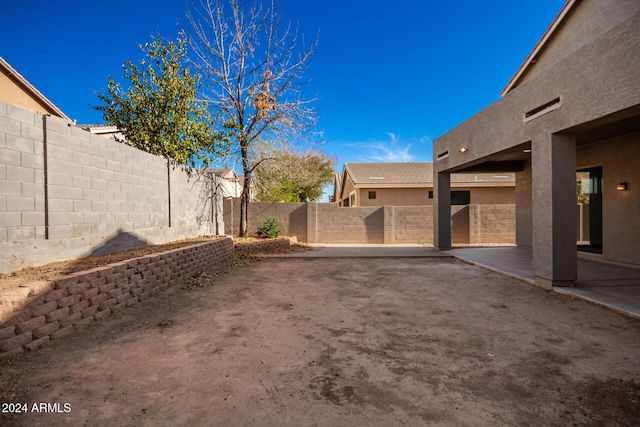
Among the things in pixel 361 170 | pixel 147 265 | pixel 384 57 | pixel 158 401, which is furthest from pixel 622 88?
pixel 361 170

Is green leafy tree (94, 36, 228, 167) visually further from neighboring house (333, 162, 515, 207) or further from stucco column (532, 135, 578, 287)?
neighboring house (333, 162, 515, 207)

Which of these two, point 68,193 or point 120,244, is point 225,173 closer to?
point 120,244

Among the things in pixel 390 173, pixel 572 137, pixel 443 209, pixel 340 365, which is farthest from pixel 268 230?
pixel 390 173

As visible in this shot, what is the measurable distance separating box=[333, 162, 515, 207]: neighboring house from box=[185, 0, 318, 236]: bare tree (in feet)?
29.4

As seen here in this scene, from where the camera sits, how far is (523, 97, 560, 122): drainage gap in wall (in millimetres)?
6059

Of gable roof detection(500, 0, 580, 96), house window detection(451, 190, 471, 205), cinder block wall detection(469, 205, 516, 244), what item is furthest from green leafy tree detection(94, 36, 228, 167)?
house window detection(451, 190, 471, 205)

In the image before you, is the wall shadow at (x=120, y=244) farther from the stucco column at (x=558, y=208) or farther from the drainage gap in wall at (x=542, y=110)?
the drainage gap in wall at (x=542, y=110)

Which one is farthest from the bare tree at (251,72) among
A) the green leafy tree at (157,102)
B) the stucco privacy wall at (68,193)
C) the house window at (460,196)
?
the house window at (460,196)

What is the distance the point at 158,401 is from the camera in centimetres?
257

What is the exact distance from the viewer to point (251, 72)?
12.6 metres

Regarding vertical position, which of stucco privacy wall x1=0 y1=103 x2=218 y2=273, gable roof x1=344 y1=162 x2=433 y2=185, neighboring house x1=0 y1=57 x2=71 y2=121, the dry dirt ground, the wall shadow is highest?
neighboring house x1=0 y1=57 x2=71 y2=121

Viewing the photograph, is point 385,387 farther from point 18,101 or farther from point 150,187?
point 18,101

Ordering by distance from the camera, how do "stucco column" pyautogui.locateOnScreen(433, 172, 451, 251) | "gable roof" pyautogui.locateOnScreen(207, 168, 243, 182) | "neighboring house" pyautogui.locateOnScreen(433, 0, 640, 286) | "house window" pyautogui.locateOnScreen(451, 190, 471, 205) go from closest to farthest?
"neighboring house" pyautogui.locateOnScreen(433, 0, 640, 286) → "stucco column" pyautogui.locateOnScreen(433, 172, 451, 251) → "gable roof" pyautogui.locateOnScreen(207, 168, 243, 182) → "house window" pyautogui.locateOnScreen(451, 190, 471, 205)

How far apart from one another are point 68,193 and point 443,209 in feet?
35.9
